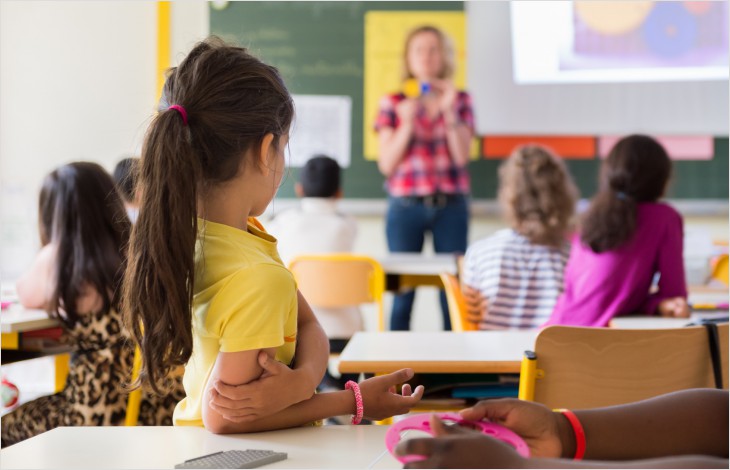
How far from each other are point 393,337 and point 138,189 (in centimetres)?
104

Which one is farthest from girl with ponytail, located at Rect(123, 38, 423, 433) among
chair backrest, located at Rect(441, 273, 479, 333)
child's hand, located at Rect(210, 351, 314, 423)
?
chair backrest, located at Rect(441, 273, 479, 333)

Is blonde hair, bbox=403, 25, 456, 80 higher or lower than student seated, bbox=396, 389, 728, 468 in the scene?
higher

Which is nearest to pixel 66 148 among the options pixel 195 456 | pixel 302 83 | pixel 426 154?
pixel 302 83

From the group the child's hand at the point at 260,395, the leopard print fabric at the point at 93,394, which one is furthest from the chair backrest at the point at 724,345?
the leopard print fabric at the point at 93,394

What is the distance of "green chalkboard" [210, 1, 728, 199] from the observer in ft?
17.4

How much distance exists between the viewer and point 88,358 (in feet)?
8.39

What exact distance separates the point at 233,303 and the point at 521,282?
195cm

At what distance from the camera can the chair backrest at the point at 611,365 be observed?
5.33 ft

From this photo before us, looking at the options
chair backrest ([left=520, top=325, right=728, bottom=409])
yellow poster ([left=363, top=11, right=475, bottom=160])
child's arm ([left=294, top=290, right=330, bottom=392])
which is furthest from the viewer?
yellow poster ([left=363, top=11, right=475, bottom=160])

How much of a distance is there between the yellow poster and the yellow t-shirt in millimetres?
4110

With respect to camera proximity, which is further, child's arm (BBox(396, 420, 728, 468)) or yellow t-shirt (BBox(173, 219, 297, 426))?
yellow t-shirt (BBox(173, 219, 297, 426))

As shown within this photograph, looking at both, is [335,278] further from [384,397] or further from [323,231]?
[384,397]

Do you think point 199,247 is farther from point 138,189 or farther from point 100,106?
point 100,106

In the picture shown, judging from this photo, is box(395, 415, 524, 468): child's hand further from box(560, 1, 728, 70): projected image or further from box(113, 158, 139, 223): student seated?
box(560, 1, 728, 70): projected image
